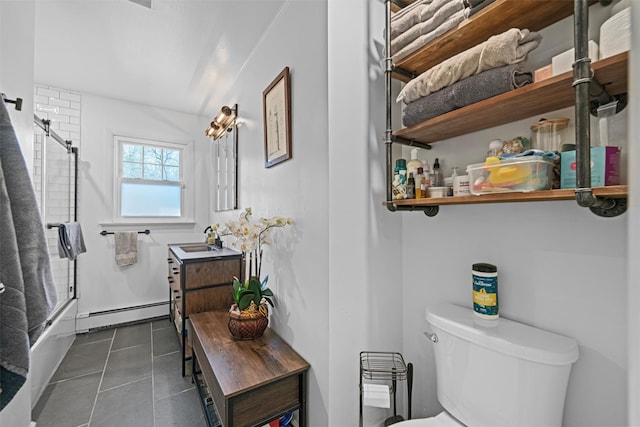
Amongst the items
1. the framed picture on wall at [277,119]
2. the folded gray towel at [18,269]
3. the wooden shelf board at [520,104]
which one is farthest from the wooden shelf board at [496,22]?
the folded gray towel at [18,269]

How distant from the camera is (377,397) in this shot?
1057 mm

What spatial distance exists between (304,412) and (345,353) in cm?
50

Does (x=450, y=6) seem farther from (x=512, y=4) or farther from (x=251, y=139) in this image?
(x=251, y=139)

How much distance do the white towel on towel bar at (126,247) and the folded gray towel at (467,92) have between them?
3.37m

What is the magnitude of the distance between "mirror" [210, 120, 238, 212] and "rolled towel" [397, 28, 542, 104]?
1999 millimetres

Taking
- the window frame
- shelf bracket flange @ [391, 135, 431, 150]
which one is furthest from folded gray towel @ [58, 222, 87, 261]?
shelf bracket flange @ [391, 135, 431, 150]

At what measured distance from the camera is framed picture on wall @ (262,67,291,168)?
160 cm

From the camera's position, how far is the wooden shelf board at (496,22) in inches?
30.5

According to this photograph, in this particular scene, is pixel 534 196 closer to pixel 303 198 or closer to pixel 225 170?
pixel 303 198

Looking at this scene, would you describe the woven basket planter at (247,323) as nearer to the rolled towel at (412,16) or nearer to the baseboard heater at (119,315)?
the rolled towel at (412,16)

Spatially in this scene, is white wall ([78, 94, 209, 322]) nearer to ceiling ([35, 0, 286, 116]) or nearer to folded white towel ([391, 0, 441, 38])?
ceiling ([35, 0, 286, 116])

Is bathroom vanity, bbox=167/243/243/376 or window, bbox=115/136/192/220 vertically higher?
window, bbox=115/136/192/220

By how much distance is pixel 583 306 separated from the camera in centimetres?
79

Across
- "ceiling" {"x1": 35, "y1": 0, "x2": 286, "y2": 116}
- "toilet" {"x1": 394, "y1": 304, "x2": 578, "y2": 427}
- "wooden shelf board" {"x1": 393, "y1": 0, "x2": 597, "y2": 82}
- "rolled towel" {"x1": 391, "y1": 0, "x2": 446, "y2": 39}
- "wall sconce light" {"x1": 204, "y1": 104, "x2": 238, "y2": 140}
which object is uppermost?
"ceiling" {"x1": 35, "y1": 0, "x2": 286, "y2": 116}
